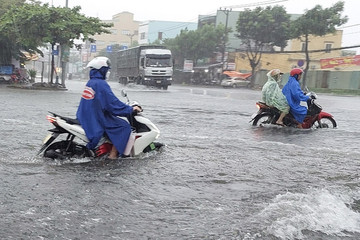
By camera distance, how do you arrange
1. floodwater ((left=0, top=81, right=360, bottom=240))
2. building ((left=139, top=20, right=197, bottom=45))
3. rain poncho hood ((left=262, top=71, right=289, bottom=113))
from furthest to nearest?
building ((left=139, top=20, right=197, bottom=45))
rain poncho hood ((left=262, top=71, right=289, bottom=113))
floodwater ((left=0, top=81, right=360, bottom=240))

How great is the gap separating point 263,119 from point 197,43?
44.6m

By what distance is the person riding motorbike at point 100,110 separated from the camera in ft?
17.1

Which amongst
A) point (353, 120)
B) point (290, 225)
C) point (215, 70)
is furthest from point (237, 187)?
point (215, 70)

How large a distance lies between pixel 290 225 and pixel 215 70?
172 ft

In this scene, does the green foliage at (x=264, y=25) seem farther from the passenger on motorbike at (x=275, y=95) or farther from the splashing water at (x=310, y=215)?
the splashing water at (x=310, y=215)

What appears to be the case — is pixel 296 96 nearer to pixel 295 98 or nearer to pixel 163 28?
pixel 295 98

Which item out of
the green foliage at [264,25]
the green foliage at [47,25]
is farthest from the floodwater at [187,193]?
the green foliage at [264,25]

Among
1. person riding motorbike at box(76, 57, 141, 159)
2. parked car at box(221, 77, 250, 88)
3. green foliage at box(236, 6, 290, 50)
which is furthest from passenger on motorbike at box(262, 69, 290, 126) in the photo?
parked car at box(221, 77, 250, 88)

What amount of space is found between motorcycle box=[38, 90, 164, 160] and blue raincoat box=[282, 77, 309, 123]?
4511mm

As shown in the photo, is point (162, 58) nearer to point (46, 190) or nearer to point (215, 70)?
point (215, 70)

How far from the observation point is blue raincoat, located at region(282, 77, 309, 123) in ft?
30.5

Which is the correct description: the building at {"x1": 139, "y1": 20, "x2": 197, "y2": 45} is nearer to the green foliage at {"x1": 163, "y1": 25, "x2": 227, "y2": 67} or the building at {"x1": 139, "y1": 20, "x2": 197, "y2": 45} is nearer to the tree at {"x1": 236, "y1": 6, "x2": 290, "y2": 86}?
the green foliage at {"x1": 163, "y1": 25, "x2": 227, "y2": 67}

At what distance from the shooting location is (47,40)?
74.7 feet

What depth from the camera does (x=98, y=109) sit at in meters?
5.25
